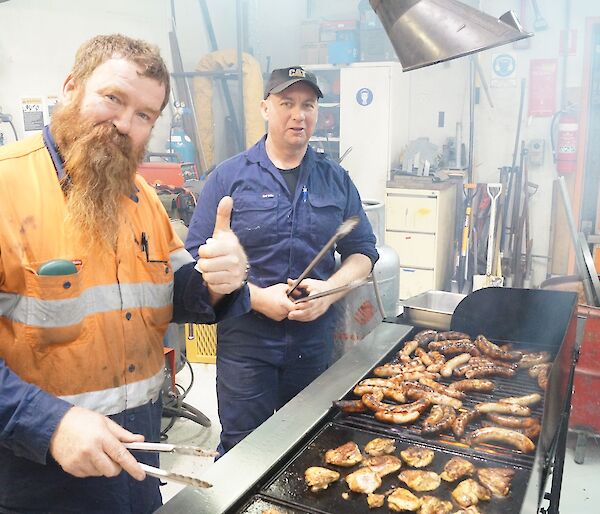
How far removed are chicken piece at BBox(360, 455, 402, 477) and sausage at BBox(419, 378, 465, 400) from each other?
1.40 ft

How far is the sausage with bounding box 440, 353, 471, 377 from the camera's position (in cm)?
204

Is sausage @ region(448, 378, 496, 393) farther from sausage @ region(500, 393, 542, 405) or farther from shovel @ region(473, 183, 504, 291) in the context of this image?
shovel @ region(473, 183, 504, 291)

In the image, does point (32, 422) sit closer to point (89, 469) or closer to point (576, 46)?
point (89, 469)

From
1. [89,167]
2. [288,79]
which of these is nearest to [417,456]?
[89,167]

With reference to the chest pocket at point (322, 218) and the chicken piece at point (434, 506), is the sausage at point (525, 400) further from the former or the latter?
the chest pocket at point (322, 218)

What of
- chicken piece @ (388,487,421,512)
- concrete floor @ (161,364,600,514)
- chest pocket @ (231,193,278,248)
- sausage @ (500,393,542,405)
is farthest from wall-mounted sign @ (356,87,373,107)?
chicken piece @ (388,487,421,512)

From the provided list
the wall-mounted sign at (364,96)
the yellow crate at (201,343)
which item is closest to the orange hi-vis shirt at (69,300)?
the yellow crate at (201,343)

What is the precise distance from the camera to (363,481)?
1.40 meters

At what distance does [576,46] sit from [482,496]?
5.15 meters

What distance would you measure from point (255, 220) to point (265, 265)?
191mm

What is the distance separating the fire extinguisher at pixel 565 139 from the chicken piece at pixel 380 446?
475 cm

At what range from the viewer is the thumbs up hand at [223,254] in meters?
1.43

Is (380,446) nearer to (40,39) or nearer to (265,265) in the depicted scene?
(265,265)

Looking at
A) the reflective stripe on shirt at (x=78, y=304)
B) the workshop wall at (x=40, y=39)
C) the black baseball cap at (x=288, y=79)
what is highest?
the workshop wall at (x=40, y=39)
